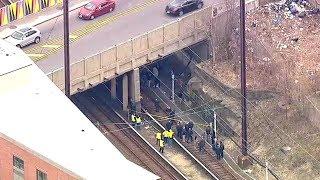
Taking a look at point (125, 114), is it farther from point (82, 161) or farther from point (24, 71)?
point (82, 161)

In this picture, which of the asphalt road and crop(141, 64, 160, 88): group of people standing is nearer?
the asphalt road

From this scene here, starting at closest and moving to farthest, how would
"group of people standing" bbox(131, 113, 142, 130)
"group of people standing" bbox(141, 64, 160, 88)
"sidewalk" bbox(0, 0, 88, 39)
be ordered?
"group of people standing" bbox(131, 113, 142, 130)
"sidewalk" bbox(0, 0, 88, 39)
"group of people standing" bbox(141, 64, 160, 88)

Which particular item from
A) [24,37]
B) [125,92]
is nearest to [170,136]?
[125,92]

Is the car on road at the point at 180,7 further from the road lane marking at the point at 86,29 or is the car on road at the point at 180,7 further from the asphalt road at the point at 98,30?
the road lane marking at the point at 86,29

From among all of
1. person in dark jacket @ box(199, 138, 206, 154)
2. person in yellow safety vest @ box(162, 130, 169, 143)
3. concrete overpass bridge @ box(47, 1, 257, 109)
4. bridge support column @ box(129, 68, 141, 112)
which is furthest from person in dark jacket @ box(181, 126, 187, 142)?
concrete overpass bridge @ box(47, 1, 257, 109)

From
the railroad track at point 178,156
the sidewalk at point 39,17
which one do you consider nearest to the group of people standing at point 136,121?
the railroad track at point 178,156

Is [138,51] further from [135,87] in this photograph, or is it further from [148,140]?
[148,140]

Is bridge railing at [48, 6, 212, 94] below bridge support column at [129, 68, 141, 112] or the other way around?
the other way around

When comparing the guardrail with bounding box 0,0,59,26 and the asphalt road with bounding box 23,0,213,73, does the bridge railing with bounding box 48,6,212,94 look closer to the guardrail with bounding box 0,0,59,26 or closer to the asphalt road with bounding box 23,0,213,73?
the asphalt road with bounding box 23,0,213,73
